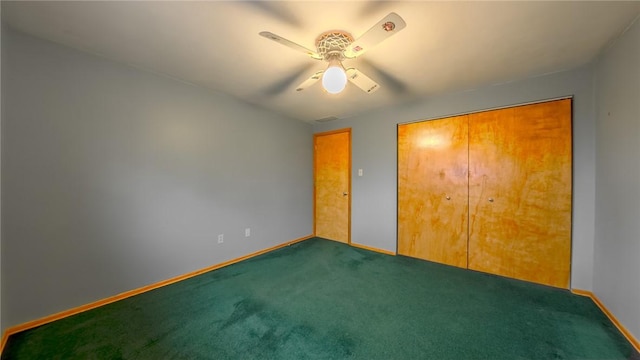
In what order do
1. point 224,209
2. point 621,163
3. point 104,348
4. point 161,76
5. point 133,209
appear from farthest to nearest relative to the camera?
point 224,209
point 161,76
point 133,209
point 621,163
point 104,348

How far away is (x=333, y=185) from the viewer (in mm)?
3875

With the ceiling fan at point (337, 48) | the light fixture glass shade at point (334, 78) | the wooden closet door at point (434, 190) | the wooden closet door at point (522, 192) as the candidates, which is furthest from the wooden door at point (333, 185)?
the light fixture glass shade at point (334, 78)

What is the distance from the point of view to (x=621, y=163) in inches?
63.7

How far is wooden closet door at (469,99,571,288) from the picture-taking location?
213cm

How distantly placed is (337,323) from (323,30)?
2.22 metres

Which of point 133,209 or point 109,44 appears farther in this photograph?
point 133,209

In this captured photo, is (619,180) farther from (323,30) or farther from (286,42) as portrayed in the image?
(286,42)

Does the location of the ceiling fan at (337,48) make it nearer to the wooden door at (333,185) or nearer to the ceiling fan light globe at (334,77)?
the ceiling fan light globe at (334,77)

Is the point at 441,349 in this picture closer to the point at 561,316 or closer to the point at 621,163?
the point at 561,316

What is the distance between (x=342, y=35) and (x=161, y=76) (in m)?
1.98

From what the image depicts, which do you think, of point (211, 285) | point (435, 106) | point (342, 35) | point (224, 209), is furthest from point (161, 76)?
point (435, 106)

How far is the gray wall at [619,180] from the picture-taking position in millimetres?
1459

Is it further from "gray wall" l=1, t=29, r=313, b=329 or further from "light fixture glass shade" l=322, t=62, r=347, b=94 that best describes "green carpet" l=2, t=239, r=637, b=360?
"light fixture glass shade" l=322, t=62, r=347, b=94

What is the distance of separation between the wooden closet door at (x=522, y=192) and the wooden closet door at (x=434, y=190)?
4.5 inches
